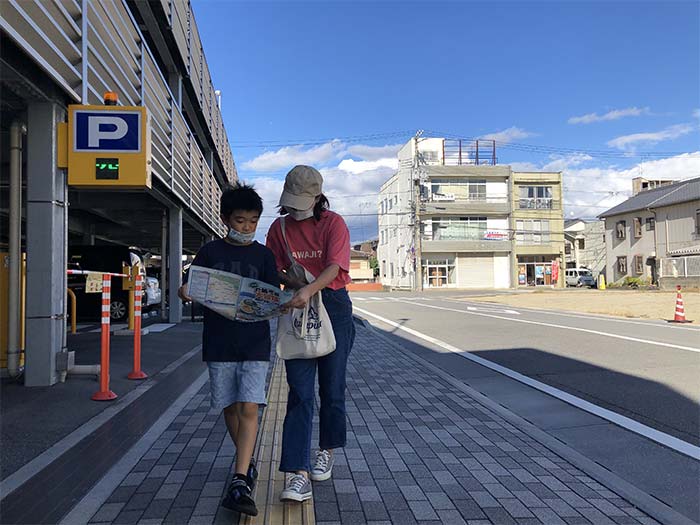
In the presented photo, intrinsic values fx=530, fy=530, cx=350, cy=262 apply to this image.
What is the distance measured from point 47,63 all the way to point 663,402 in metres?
7.24

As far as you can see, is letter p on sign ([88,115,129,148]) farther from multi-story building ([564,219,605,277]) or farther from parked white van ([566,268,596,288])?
multi-story building ([564,219,605,277])

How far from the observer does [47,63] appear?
5.10m

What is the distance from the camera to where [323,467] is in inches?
137

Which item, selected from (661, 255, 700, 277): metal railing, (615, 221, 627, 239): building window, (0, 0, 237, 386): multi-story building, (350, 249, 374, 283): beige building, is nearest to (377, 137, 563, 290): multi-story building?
(615, 221, 627, 239): building window

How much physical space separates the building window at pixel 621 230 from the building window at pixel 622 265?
80.2 inches

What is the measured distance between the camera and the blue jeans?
3.13 meters

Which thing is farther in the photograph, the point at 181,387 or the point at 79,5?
the point at 181,387

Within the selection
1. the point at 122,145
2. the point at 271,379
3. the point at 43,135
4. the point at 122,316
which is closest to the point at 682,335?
the point at 271,379

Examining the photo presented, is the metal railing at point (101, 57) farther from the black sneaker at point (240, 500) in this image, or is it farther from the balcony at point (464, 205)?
the balcony at point (464, 205)

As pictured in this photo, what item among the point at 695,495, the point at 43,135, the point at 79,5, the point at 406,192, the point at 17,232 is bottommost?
the point at 695,495

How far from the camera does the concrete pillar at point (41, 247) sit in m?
5.66

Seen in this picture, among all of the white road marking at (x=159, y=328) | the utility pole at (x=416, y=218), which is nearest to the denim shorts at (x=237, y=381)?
the white road marking at (x=159, y=328)

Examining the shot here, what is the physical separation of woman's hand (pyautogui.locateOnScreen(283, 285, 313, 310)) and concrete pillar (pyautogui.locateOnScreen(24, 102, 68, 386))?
3990 mm

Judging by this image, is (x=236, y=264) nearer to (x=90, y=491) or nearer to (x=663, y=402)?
(x=90, y=491)
